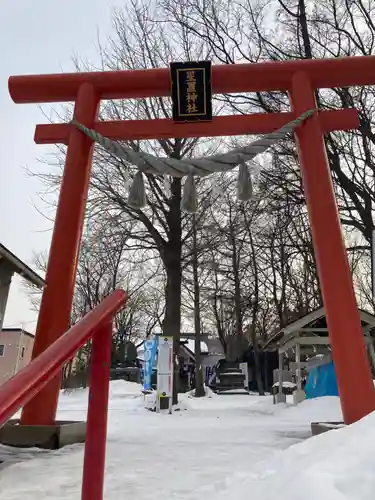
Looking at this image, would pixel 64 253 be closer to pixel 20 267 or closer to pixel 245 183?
pixel 20 267

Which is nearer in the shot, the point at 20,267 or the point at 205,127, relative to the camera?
the point at 20,267

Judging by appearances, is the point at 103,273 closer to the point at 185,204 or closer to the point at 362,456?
the point at 185,204

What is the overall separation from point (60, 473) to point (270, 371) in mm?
25462

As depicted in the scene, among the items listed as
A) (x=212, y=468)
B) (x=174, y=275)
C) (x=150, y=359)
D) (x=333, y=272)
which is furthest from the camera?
(x=150, y=359)

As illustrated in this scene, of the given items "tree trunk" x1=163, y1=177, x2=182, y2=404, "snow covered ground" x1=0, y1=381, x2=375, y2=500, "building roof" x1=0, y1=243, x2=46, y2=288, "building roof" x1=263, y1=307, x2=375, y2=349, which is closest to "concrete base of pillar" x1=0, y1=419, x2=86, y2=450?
"snow covered ground" x1=0, y1=381, x2=375, y2=500

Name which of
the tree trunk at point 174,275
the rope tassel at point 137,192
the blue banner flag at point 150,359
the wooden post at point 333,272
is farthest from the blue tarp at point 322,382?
the rope tassel at point 137,192

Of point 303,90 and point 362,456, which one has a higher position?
point 303,90

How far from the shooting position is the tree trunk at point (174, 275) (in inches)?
490

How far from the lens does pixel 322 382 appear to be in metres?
13.1

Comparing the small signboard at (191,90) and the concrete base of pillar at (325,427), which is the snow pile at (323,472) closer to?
the concrete base of pillar at (325,427)

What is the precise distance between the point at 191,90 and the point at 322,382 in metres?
10.2

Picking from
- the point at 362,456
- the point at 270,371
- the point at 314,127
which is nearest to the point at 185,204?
the point at 314,127

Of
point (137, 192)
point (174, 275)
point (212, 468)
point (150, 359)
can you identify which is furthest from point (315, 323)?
point (212, 468)

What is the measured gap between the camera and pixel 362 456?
215 cm
